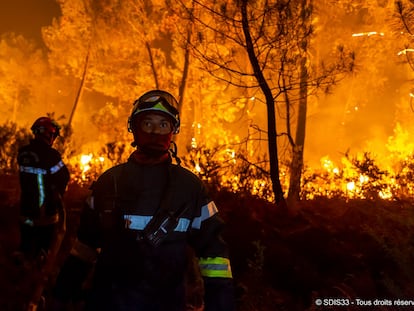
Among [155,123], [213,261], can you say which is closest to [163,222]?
[213,261]

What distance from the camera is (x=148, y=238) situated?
1.86 metres

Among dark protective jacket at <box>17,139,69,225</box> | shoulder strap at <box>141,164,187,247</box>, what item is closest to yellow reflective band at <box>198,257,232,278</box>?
shoulder strap at <box>141,164,187,247</box>

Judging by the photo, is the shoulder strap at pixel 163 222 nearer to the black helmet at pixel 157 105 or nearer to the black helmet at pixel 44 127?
the black helmet at pixel 157 105

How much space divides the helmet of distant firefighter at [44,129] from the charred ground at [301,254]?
1.52 meters

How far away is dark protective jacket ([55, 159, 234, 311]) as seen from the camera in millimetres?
1875

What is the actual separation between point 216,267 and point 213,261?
0.04m

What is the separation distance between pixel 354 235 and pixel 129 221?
381cm

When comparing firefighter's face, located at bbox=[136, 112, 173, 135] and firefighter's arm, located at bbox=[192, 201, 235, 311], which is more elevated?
firefighter's face, located at bbox=[136, 112, 173, 135]

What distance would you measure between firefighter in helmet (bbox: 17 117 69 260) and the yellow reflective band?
2.88 metres

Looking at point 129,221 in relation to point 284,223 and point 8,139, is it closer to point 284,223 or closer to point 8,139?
point 284,223

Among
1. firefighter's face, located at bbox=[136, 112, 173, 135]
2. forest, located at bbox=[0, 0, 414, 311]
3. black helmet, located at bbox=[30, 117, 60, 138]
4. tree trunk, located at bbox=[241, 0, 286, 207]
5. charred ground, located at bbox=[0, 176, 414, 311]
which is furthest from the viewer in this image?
tree trunk, located at bbox=[241, 0, 286, 207]

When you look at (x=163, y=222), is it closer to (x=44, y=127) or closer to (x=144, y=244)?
(x=144, y=244)

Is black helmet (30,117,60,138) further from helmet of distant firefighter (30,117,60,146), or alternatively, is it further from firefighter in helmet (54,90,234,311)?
firefighter in helmet (54,90,234,311)

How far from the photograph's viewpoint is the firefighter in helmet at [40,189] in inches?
160
